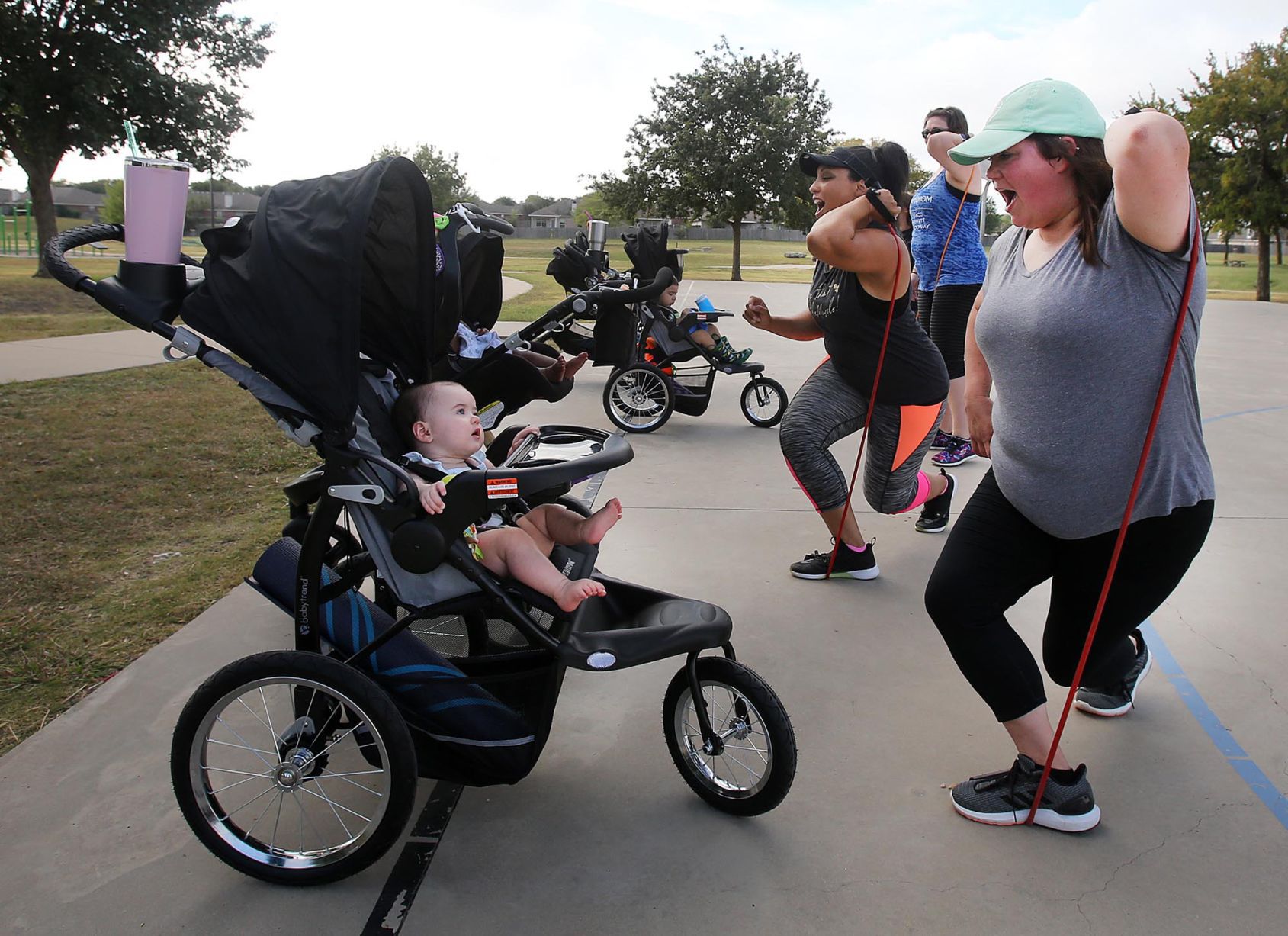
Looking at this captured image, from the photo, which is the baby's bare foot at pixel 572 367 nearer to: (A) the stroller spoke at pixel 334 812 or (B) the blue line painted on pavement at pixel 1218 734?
(A) the stroller spoke at pixel 334 812

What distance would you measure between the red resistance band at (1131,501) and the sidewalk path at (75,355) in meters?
7.47

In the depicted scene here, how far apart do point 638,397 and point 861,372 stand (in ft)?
12.9

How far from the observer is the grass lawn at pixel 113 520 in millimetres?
3795

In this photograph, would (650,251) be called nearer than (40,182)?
Yes

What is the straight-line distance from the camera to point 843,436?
4648 millimetres

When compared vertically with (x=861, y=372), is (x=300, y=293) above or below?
above

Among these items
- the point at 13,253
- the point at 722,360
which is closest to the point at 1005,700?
the point at 722,360

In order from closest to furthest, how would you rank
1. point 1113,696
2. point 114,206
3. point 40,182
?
point 1113,696 < point 40,182 < point 114,206

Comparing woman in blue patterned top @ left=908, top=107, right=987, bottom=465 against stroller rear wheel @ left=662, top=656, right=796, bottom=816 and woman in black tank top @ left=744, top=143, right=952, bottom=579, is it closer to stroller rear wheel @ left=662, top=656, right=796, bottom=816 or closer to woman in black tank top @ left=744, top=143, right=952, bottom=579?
woman in black tank top @ left=744, top=143, right=952, bottom=579

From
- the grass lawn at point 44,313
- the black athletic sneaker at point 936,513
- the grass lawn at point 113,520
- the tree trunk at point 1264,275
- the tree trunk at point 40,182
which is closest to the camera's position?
the grass lawn at point 113,520

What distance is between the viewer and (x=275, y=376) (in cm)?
269

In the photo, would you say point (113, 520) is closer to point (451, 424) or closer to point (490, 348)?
point (490, 348)

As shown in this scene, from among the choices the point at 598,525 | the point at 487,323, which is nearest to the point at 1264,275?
the point at 487,323

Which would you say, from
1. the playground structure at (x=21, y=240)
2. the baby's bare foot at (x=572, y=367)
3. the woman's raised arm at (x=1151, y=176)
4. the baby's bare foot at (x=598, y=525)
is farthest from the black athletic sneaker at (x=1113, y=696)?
the playground structure at (x=21, y=240)
